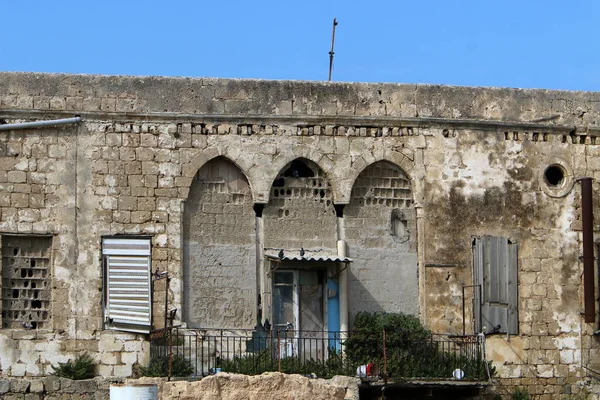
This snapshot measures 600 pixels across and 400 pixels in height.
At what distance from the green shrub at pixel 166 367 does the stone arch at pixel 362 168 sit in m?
3.45

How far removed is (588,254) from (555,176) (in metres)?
1.32

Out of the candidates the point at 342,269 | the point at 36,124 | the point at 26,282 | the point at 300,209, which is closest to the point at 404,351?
the point at 342,269

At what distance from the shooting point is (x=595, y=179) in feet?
76.4

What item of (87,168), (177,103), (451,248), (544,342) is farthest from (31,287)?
(544,342)

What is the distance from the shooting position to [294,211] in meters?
22.4

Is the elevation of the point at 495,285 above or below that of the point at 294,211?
below

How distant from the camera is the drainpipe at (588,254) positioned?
2283cm

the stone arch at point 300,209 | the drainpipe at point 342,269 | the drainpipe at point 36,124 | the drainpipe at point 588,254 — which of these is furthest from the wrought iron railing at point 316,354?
the drainpipe at point 36,124

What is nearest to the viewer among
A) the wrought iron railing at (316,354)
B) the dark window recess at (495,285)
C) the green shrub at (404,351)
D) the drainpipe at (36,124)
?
the wrought iron railing at (316,354)

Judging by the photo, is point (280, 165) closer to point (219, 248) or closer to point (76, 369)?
point (219, 248)

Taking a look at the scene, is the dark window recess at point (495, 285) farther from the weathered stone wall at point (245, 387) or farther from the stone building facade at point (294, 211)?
the weathered stone wall at point (245, 387)

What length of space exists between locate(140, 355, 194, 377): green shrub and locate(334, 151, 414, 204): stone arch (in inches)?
136

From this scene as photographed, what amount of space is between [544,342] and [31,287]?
771 centimetres

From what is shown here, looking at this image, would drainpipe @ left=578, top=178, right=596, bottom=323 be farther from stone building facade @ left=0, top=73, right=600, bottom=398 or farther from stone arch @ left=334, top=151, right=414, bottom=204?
stone arch @ left=334, top=151, right=414, bottom=204
